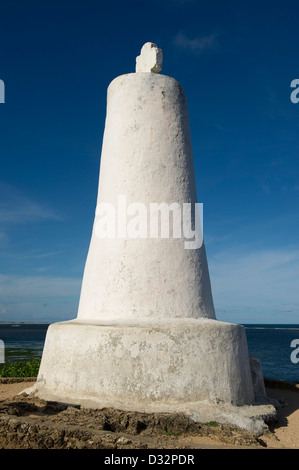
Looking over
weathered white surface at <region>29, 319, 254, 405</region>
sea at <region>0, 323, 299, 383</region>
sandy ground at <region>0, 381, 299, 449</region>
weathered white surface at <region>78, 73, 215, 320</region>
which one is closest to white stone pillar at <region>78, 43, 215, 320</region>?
weathered white surface at <region>78, 73, 215, 320</region>

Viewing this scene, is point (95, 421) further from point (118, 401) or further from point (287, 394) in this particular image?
point (287, 394)

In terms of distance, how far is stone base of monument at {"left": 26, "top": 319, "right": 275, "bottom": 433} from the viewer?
548 centimetres

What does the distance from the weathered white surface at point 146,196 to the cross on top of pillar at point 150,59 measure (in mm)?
323

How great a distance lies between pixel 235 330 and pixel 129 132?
3.90 metres

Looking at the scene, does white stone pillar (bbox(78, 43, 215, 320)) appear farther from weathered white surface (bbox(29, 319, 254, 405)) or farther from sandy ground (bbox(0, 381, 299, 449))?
sandy ground (bbox(0, 381, 299, 449))

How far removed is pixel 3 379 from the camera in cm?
996

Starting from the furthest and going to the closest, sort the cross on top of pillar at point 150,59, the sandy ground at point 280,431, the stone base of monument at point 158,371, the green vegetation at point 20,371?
the green vegetation at point 20,371, the cross on top of pillar at point 150,59, the stone base of monument at point 158,371, the sandy ground at point 280,431

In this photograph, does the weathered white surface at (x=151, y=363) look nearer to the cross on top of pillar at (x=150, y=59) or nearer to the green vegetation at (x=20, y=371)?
the cross on top of pillar at (x=150, y=59)

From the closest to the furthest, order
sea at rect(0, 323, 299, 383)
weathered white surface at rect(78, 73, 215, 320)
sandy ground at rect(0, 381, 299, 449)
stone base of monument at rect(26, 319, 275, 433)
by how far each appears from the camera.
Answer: sandy ground at rect(0, 381, 299, 449) → stone base of monument at rect(26, 319, 275, 433) → weathered white surface at rect(78, 73, 215, 320) → sea at rect(0, 323, 299, 383)

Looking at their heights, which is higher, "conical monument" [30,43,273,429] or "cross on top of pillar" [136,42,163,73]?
"cross on top of pillar" [136,42,163,73]

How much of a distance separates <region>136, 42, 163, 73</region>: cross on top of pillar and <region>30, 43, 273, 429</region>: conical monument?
2 centimetres

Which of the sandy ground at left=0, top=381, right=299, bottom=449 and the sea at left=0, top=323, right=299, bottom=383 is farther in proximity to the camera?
the sea at left=0, top=323, right=299, bottom=383

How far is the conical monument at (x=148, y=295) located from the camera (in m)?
5.58

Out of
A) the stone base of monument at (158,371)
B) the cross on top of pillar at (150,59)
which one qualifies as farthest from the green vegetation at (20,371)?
the cross on top of pillar at (150,59)
